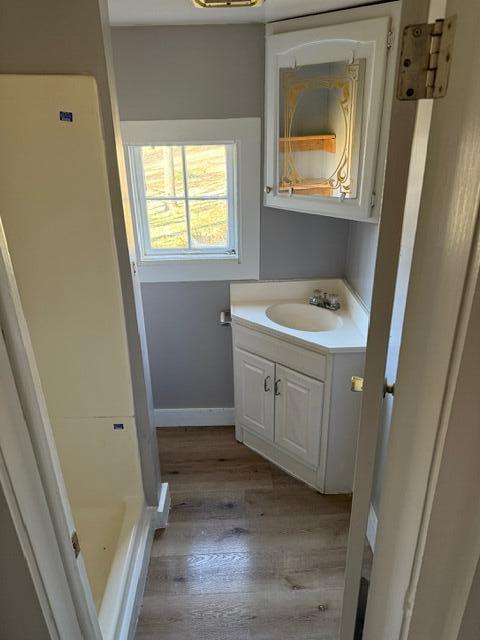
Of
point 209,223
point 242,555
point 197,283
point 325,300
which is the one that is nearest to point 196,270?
point 197,283

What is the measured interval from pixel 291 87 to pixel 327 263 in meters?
0.92

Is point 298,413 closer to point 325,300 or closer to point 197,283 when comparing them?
point 325,300

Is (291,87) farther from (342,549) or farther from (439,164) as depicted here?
(342,549)

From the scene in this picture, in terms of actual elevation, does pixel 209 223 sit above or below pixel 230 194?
below

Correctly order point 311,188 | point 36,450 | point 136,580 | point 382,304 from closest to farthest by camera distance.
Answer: point 36,450 → point 382,304 → point 136,580 → point 311,188

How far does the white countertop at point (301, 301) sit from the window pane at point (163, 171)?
0.61 m

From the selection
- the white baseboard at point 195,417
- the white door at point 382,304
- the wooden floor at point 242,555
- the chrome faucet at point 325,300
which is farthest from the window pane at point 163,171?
the white door at point 382,304

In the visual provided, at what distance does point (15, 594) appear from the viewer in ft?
2.57

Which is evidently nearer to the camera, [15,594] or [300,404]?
[15,594]

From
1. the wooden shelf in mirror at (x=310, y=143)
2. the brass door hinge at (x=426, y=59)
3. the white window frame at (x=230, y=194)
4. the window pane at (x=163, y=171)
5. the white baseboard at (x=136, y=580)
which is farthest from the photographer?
the window pane at (x=163, y=171)

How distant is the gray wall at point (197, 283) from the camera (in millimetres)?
2041

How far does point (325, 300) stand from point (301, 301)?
15cm

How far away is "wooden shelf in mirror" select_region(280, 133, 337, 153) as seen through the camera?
1.96 meters

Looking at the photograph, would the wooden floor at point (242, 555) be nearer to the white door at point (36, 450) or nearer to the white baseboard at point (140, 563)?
the white baseboard at point (140, 563)
